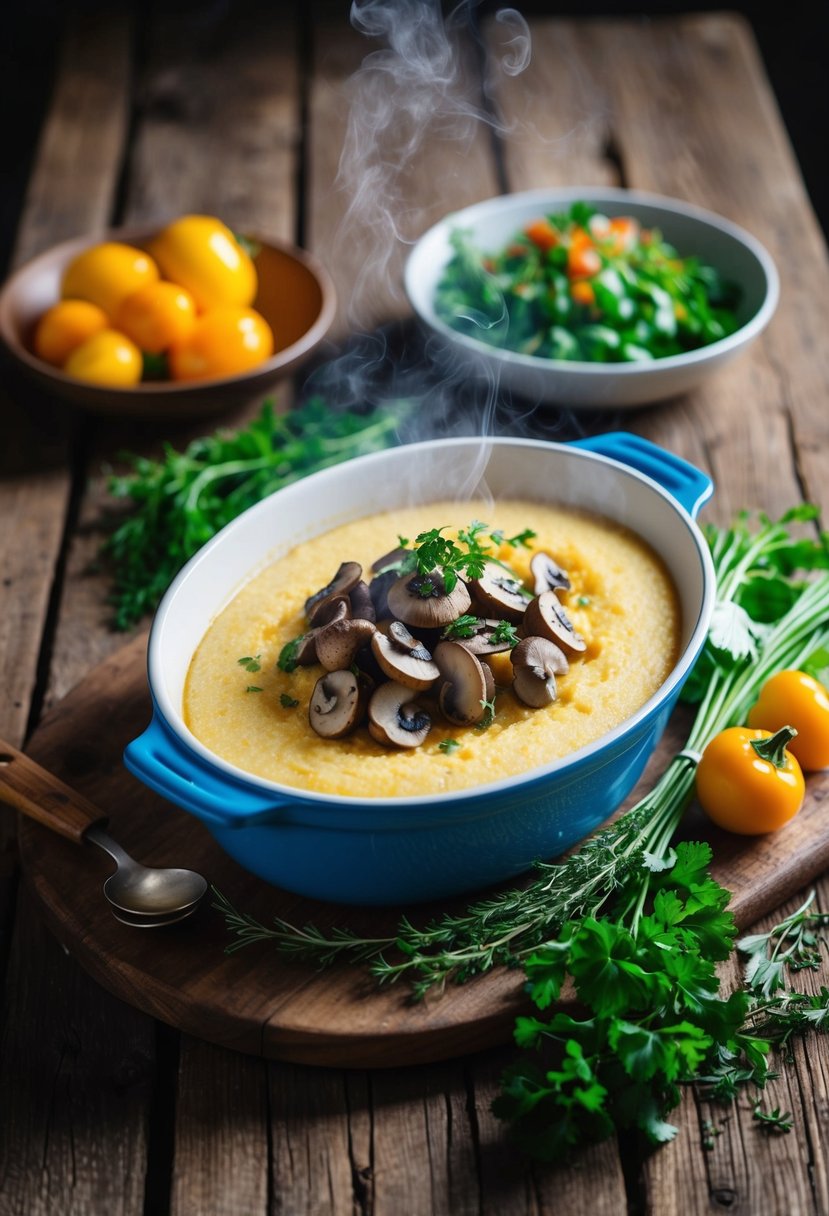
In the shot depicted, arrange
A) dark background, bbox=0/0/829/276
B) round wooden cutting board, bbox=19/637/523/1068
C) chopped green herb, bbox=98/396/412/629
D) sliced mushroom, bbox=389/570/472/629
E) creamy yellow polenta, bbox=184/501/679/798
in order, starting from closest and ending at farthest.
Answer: round wooden cutting board, bbox=19/637/523/1068, creamy yellow polenta, bbox=184/501/679/798, sliced mushroom, bbox=389/570/472/629, chopped green herb, bbox=98/396/412/629, dark background, bbox=0/0/829/276

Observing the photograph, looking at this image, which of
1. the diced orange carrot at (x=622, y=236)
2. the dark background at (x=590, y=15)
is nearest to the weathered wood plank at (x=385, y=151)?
the diced orange carrot at (x=622, y=236)

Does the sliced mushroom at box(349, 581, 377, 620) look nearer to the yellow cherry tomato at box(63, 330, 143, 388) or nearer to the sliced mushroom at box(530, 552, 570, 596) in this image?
the sliced mushroom at box(530, 552, 570, 596)

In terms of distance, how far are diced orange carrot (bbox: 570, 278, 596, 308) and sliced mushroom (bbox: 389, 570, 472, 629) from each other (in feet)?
5.85

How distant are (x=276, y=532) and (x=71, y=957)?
988 millimetres

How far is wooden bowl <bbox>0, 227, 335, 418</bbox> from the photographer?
3674 millimetres

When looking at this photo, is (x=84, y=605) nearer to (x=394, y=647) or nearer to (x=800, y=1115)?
(x=394, y=647)

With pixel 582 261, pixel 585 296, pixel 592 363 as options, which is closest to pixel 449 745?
pixel 592 363

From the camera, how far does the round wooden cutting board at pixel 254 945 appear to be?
212 cm

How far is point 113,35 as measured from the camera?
19.2 feet

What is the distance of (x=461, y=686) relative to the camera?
229 centimetres

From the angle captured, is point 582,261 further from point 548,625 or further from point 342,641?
point 342,641

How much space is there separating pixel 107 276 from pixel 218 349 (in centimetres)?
45

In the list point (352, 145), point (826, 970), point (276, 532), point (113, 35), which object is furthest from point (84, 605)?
point (113, 35)

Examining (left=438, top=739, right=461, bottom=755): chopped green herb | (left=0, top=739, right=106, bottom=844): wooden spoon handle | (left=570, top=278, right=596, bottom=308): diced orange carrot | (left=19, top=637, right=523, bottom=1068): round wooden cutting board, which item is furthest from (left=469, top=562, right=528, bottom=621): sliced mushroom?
(left=570, top=278, right=596, bottom=308): diced orange carrot
